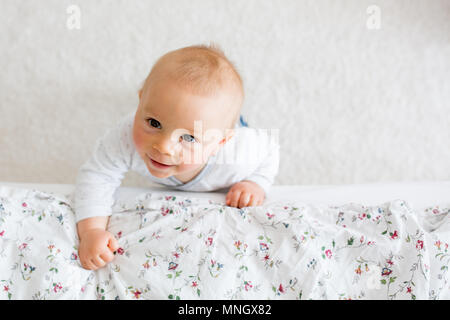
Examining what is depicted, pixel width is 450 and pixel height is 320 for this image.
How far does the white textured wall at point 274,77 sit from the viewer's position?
49.2 inches

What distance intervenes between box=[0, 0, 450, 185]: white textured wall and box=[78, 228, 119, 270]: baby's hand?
0.38 meters

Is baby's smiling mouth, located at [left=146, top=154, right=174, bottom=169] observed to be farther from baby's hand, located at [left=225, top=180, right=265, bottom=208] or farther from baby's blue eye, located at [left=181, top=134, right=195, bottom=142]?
baby's hand, located at [left=225, top=180, right=265, bottom=208]

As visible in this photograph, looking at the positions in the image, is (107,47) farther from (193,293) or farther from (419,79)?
(419,79)

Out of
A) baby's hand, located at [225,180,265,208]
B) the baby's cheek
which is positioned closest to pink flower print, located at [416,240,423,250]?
baby's hand, located at [225,180,265,208]

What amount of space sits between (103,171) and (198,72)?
35 cm

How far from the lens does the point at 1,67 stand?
125 cm

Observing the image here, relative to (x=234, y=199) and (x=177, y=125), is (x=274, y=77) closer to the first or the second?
(x=234, y=199)

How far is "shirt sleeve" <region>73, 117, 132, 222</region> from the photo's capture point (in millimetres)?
919

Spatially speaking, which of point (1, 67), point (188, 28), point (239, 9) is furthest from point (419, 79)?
point (1, 67)

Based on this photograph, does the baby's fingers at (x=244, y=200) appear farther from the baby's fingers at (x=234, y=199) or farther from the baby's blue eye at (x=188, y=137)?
the baby's blue eye at (x=188, y=137)

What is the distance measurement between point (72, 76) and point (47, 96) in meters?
0.09

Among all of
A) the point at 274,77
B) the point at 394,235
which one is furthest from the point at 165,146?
the point at 274,77

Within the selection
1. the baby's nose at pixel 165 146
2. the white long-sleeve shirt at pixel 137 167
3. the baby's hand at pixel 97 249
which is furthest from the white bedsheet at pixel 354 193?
the baby's nose at pixel 165 146

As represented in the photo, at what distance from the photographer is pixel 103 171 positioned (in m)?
0.95
